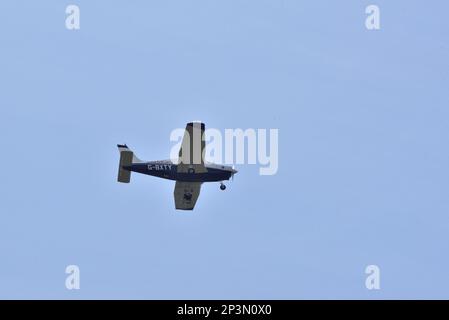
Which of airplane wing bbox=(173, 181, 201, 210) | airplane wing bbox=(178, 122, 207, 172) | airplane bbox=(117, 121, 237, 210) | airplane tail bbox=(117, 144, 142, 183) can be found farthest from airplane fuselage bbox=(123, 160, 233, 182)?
airplane wing bbox=(173, 181, 201, 210)

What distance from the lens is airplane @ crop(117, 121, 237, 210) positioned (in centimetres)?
8688

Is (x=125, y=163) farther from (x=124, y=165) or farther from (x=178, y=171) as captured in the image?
(x=178, y=171)

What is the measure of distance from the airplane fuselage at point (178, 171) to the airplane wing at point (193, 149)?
0.38m

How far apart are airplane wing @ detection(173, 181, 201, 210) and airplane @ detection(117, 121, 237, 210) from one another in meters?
2.05

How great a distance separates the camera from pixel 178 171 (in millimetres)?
88250

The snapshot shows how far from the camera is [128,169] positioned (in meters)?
87.9

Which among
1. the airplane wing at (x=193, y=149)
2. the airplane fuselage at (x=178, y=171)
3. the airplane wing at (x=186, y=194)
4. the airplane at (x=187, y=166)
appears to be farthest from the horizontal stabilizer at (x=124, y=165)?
the airplane wing at (x=186, y=194)

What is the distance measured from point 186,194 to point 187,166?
511 cm

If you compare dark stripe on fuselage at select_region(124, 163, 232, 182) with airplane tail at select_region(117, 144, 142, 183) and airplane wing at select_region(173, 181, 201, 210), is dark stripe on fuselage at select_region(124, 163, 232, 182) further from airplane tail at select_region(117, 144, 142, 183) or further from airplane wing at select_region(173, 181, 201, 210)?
airplane wing at select_region(173, 181, 201, 210)

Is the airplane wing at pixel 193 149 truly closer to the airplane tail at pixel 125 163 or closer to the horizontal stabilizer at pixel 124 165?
the airplane tail at pixel 125 163

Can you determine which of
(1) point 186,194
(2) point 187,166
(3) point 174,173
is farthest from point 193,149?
(1) point 186,194

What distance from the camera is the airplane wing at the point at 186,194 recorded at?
9219 centimetres
